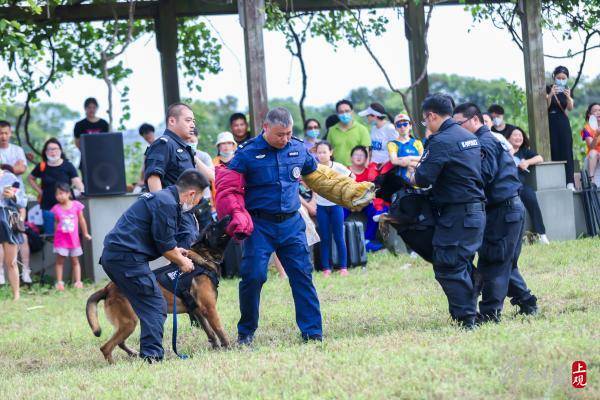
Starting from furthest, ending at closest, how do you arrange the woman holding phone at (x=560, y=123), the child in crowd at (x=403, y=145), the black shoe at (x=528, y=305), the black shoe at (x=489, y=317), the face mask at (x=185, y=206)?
the woman holding phone at (x=560, y=123) < the child in crowd at (x=403, y=145) < the black shoe at (x=528, y=305) < the black shoe at (x=489, y=317) < the face mask at (x=185, y=206)

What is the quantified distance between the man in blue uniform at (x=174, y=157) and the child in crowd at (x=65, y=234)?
231 inches

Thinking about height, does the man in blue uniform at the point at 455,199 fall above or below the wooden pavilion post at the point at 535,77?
below

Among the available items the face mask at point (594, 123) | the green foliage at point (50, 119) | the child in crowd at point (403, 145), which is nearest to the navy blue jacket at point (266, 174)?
the child in crowd at point (403, 145)

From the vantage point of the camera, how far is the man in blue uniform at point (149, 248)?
26.5ft

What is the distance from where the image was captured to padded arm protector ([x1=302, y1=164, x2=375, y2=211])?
8.80 metres

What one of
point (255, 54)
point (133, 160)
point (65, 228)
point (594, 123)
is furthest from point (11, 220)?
point (133, 160)

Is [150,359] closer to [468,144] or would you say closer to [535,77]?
[468,144]

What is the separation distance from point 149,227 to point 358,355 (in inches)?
78.3

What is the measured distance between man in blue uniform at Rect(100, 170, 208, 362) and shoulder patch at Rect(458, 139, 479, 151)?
2.07m

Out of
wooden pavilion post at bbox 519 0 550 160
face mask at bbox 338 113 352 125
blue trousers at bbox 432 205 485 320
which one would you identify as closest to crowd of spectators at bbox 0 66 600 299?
face mask at bbox 338 113 352 125

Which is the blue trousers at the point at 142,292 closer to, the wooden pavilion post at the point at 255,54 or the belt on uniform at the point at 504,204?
the belt on uniform at the point at 504,204

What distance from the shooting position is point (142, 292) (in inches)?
323

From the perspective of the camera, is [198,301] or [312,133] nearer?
[198,301]

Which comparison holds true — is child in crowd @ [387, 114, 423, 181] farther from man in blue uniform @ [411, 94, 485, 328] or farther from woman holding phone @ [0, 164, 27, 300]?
man in blue uniform @ [411, 94, 485, 328]
